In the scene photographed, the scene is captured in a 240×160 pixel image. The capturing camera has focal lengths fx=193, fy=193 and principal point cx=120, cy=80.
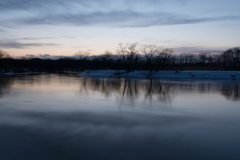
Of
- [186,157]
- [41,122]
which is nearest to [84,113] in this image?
[41,122]

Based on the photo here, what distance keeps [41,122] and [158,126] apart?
12.3ft

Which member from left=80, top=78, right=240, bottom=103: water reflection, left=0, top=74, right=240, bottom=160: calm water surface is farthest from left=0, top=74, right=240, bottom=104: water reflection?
left=0, top=74, right=240, bottom=160: calm water surface

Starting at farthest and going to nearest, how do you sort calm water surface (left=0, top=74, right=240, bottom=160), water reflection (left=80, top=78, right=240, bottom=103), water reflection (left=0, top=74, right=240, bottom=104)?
water reflection (left=0, top=74, right=240, bottom=104), water reflection (left=80, top=78, right=240, bottom=103), calm water surface (left=0, top=74, right=240, bottom=160)

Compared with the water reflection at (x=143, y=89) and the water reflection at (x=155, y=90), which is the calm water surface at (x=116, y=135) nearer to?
the water reflection at (x=143, y=89)

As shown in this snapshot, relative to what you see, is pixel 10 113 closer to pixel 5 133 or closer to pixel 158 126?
pixel 5 133

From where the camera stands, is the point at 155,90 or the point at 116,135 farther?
the point at 155,90

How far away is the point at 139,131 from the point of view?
557cm

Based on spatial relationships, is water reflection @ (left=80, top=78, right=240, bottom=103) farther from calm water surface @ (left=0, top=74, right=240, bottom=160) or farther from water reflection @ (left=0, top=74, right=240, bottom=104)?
calm water surface @ (left=0, top=74, right=240, bottom=160)

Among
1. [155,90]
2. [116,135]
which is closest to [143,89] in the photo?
[155,90]

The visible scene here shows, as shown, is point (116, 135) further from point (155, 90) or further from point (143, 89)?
point (143, 89)

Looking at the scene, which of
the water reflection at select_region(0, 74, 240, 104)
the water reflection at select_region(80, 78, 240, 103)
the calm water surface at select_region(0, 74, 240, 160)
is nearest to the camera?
the calm water surface at select_region(0, 74, 240, 160)

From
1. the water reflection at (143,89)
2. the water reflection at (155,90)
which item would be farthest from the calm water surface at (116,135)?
the water reflection at (155,90)

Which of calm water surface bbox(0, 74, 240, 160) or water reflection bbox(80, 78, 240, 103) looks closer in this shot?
calm water surface bbox(0, 74, 240, 160)

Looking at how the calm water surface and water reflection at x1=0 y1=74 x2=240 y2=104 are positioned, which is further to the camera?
water reflection at x1=0 y1=74 x2=240 y2=104
